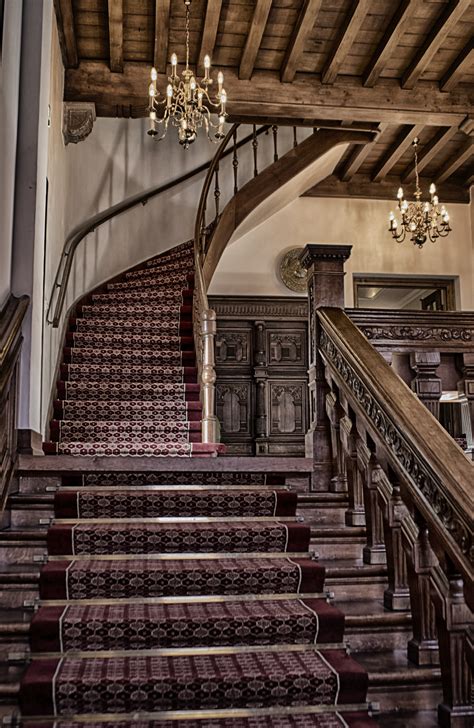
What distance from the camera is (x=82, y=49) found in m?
6.69

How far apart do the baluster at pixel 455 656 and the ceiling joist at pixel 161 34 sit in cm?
505

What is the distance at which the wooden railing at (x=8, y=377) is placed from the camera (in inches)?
132

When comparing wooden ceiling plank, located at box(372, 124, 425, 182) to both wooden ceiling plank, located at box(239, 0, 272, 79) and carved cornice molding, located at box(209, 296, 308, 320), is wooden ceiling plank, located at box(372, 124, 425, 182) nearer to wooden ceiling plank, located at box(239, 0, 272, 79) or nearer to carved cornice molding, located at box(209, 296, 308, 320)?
carved cornice molding, located at box(209, 296, 308, 320)

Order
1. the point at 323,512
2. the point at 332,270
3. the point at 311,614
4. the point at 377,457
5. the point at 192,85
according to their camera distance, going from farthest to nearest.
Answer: the point at 192,85, the point at 332,270, the point at 323,512, the point at 377,457, the point at 311,614

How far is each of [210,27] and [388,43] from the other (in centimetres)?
151

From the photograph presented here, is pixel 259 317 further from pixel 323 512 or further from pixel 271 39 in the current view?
pixel 323 512

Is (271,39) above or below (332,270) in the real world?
above

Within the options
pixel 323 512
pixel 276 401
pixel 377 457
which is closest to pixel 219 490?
pixel 323 512

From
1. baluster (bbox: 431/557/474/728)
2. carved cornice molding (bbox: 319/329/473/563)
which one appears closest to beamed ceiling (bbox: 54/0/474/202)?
carved cornice molding (bbox: 319/329/473/563)

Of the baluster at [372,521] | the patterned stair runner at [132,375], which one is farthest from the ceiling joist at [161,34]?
the baluster at [372,521]

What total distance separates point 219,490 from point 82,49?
184 inches

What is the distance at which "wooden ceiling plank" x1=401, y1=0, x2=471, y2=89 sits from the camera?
19.6 ft

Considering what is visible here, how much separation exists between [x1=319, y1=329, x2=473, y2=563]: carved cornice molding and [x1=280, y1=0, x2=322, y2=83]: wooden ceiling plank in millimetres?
3506

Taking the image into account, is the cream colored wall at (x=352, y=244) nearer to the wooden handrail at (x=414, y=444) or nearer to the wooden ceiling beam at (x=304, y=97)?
the wooden ceiling beam at (x=304, y=97)
